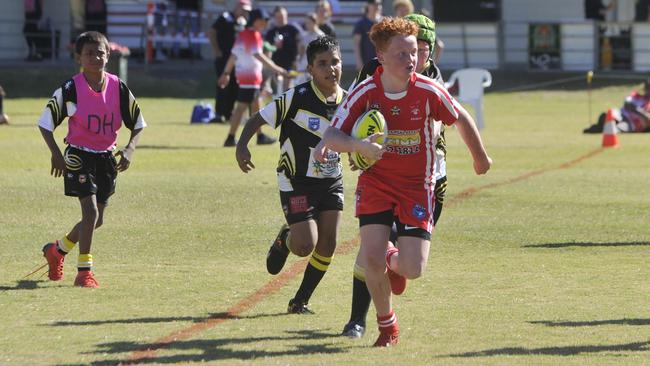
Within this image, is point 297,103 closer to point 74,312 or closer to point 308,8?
point 74,312

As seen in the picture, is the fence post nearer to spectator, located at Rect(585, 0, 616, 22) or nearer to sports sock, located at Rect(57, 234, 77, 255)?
spectator, located at Rect(585, 0, 616, 22)

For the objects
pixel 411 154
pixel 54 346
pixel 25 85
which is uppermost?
pixel 411 154

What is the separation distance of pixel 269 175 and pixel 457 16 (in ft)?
68.9

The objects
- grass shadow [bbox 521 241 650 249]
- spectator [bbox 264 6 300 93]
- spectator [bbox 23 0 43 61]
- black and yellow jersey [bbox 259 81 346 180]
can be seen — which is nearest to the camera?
black and yellow jersey [bbox 259 81 346 180]

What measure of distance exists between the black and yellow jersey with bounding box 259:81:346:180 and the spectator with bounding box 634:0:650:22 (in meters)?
27.8

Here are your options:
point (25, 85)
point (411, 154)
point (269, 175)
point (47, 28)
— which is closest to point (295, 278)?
point (411, 154)

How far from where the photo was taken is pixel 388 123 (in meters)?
7.35

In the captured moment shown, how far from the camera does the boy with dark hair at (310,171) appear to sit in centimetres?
857

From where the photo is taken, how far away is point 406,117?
24.1 feet

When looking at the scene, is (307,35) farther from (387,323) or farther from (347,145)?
(347,145)

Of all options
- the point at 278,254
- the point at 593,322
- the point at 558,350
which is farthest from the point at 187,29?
the point at 558,350

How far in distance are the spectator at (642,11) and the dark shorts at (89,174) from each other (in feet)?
89.9

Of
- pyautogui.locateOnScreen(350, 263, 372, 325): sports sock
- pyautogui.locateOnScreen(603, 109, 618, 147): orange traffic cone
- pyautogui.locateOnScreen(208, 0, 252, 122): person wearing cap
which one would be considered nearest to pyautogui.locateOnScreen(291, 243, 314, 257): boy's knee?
pyautogui.locateOnScreen(350, 263, 372, 325): sports sock

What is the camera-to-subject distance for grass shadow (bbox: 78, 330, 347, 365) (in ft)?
23.4
